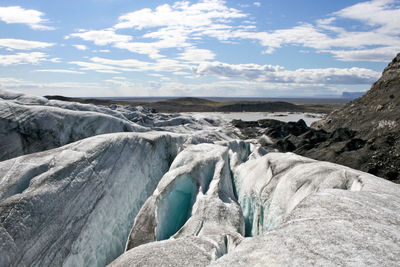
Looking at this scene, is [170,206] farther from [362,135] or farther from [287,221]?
[362,135]

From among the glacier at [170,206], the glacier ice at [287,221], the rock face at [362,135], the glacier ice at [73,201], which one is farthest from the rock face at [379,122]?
the glacier ice at [73,201]

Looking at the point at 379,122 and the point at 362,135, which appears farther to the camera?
the point at 379,122

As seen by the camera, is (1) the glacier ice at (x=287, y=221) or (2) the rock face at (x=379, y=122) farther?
(2) the rock face at (x=379, y=122)

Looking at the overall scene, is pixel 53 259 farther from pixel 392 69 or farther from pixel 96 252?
pixel 392 69

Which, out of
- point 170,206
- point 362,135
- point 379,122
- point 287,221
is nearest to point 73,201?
point 170,206

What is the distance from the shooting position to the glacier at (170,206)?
132 inches

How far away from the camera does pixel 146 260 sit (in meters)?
4.54

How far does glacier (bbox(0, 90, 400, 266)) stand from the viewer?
11.0 feet

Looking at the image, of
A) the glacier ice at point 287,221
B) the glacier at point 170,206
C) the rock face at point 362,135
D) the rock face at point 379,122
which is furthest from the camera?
the rock face at point 362,135

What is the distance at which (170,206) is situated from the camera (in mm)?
7863

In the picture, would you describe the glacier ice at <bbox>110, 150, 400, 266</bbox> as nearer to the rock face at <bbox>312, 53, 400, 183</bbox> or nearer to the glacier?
the glacier

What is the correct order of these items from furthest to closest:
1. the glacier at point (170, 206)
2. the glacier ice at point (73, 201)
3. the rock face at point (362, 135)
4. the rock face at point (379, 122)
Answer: the rock face at point (362, 135), the rock face at point (379, 122), the glacier ice at point (73, 201), the glacier at point (170, 206)

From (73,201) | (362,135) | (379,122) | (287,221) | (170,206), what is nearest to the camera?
(287,221)

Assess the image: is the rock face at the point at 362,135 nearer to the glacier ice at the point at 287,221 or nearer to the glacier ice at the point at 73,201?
the glacier ice at the point at 287,221
